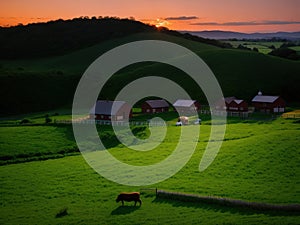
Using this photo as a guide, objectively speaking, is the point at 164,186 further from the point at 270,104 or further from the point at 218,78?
the point at 218,78

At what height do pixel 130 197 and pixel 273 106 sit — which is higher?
pixel 273 106

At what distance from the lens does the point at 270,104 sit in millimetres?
87688

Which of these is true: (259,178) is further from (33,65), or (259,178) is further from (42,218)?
(33,65)

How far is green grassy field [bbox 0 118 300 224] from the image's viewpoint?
31609 mm

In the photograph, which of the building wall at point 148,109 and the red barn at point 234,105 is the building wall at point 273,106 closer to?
the red barn at point 234,105

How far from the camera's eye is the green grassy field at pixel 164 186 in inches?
1244

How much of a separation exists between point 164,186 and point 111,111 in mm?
42091

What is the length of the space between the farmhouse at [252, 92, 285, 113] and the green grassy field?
31850 millimetres

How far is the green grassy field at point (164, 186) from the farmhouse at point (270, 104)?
31.9m

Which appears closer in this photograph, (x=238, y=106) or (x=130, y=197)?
(x=130, y=197)

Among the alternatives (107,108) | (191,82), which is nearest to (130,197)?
(107,108)

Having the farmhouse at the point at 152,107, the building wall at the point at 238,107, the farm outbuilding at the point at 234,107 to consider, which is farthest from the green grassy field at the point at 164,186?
the farmhouse at the point at 152,107

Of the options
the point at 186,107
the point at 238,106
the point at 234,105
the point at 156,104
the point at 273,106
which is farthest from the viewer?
the point at 156,104

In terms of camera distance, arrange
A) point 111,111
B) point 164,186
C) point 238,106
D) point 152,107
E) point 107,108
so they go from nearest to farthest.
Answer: point 164,186 < point 111,111 < point 107,108 < point 238,106 < point 152,107
